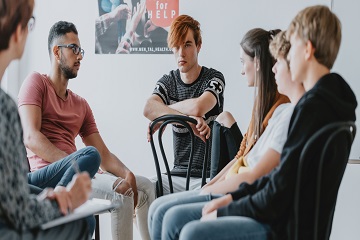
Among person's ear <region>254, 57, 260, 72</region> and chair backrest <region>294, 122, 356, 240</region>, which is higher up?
person's ear <region>254, 57, 260, 72</region>

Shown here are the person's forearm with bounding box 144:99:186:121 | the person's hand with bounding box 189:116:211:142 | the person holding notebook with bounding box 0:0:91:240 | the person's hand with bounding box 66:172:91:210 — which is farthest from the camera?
the person's forearm with bounding box 144:99:186:121

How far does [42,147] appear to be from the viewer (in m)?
3.06

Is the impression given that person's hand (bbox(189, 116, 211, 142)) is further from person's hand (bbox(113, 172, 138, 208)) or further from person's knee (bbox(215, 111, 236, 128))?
person's hand (bbox(113, 172, 138, 208))

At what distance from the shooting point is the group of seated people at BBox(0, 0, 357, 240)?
1.51 m

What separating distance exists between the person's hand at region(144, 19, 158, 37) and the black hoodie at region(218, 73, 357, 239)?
251 centimetres

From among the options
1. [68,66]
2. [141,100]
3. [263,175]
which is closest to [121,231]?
[68,66]

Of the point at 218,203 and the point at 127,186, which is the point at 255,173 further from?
the point at 127,186

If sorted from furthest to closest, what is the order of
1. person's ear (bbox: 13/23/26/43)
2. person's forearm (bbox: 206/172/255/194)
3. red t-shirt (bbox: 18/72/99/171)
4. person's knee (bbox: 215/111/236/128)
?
red t-shirt (bbox: 18/72/99/171) → person's knee (bbox: 215/111/236/128) → person's forearm (bbox: 206/172/255/194) → person's ear (bbox: 13/23/26/43)

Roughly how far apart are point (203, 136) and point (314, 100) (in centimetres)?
135

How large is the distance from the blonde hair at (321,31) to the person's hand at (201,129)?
1.24m

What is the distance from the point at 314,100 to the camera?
1752 mm

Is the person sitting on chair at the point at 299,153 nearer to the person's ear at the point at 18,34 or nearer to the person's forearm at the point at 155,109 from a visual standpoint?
the person's ear at the point at 18,34

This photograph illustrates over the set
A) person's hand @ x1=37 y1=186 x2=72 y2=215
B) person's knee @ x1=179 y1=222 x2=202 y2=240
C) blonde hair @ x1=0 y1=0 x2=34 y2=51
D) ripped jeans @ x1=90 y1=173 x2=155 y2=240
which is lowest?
ripped jeans @ x1=90 y1=173 x2=155 y2=240

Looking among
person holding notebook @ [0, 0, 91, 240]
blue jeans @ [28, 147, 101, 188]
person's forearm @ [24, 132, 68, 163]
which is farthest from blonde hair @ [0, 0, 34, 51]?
person's forearm @ [24, 132, 68, 163]
